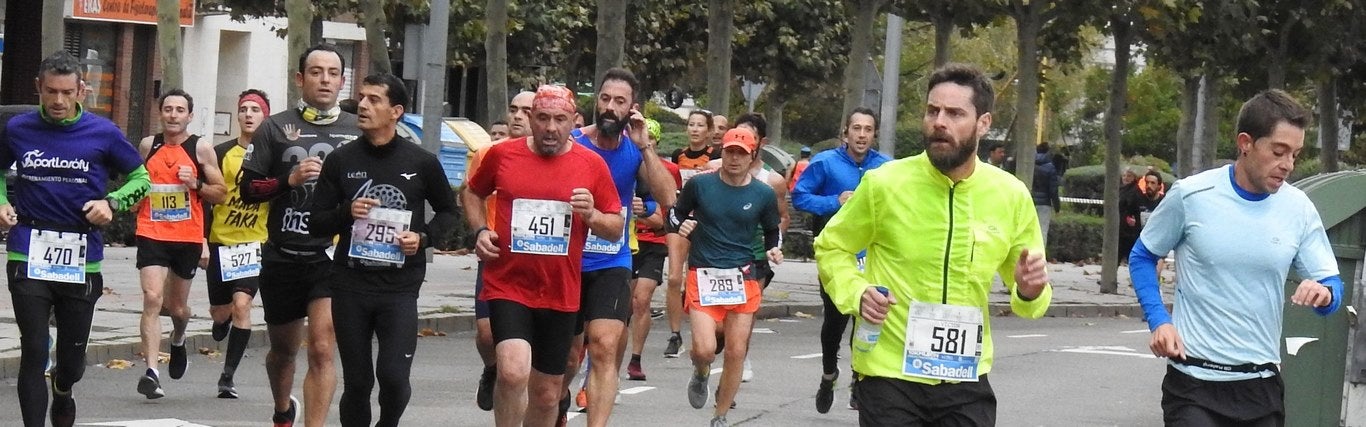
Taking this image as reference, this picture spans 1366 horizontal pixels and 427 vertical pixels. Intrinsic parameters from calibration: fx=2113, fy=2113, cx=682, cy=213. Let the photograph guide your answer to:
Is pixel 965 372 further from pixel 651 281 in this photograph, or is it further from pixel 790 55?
pixel 790 55

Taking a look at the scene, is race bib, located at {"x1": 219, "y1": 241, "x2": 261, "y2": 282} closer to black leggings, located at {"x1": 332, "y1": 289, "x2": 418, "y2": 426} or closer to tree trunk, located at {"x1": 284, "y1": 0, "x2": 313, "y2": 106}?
black leggings, located at {"x1": 332, "y1": 289, "x2": 418, "y2": 426}

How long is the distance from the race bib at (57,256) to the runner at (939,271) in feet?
12.7

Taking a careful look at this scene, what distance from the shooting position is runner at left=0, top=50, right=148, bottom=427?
845 cm

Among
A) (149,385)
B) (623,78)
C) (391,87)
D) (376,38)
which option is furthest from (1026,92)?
(391,87)

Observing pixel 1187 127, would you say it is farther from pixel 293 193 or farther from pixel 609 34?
pixel 293 193

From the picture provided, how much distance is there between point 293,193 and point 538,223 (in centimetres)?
145

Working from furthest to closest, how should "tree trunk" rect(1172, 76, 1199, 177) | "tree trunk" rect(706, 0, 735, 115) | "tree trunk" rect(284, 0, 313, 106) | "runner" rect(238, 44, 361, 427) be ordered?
"tree trunk" rect(1172, 76, 1199, 177) < "tree trunk" rect(706, 0, 735, 115) < "tree trunk" rect(284, 0, 313, 106) < "runner" rect(238, 44, 361, 427)

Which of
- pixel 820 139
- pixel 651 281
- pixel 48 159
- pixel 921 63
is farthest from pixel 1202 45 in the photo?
pixel 820 139

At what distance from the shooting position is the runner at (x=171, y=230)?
1119 cm

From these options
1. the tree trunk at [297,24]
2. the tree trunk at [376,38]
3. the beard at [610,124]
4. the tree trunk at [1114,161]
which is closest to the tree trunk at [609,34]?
the tree trunk at [376,38]

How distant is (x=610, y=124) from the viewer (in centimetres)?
905

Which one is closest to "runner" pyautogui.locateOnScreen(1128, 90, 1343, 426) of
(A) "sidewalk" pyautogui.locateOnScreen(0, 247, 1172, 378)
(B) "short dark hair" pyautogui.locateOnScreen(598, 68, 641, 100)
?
(B) "short dark hair" pyautogui.locateOnScreen(598, 68, 641, 100)

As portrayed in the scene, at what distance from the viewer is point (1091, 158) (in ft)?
238

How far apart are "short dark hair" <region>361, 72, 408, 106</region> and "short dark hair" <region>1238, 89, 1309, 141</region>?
3.19 metres
